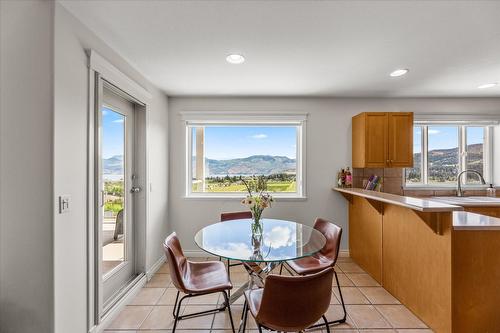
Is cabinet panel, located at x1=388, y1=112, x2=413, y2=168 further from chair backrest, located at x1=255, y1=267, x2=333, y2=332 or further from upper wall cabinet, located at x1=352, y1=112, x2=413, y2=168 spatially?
chair backrest, located at x1=255, y1=267, x2=333, y2=332

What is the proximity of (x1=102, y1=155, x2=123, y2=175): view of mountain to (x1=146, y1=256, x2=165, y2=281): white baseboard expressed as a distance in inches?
48.7

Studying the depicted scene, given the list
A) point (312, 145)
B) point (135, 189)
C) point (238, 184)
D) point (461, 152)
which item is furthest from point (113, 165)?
point (461, 152)

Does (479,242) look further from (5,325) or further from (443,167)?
(5,325)

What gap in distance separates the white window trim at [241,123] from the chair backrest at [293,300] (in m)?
2.19

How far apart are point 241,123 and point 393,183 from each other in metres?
2.40

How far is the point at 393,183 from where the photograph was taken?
3.52m

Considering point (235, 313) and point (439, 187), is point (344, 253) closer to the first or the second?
point (439, 187)

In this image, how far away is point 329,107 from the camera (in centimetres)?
354

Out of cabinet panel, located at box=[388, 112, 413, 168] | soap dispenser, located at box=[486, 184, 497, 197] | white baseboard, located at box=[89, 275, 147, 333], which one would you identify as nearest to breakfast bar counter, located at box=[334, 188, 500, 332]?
cabinet panel, located at box=[388, 112, 413, 168]

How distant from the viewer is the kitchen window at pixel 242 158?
3666 millimetres

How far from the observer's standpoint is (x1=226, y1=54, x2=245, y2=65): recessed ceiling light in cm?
220

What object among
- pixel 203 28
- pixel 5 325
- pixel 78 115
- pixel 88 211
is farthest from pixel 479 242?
pixel 5 325

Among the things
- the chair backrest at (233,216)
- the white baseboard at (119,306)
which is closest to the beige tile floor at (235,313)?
the white baseboard at (119,306)

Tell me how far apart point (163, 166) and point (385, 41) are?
2846 millimetres
